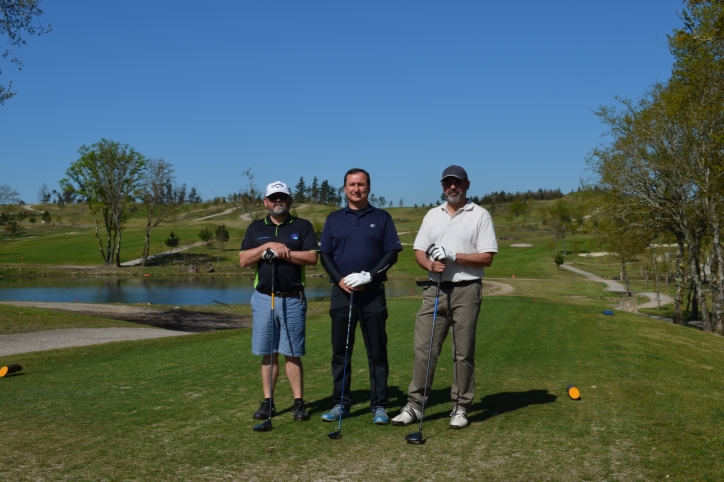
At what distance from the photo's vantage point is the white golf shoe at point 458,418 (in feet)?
20.4

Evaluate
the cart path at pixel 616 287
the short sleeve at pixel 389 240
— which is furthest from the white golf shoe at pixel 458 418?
the cart path at pixel 616 287

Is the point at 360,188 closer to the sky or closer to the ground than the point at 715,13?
closer to the ground

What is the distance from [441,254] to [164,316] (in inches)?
862

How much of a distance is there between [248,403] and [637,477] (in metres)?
4.06

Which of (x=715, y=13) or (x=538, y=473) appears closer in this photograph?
(x=538, y=473)

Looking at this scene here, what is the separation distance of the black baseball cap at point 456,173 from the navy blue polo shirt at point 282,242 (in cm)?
142

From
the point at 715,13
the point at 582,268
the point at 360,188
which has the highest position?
the point at 715,13

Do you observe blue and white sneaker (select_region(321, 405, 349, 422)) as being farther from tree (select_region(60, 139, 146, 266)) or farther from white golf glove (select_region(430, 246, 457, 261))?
tree (select_region(60, 139, 146, 266))

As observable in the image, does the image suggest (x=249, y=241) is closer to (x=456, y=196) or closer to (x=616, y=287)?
(x=456, y=196)

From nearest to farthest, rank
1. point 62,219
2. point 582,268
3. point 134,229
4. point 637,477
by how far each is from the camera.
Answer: point 637,477 → point 582,268 → point 134,229 → point 62,219

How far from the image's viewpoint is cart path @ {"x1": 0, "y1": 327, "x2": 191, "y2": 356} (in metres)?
14.1

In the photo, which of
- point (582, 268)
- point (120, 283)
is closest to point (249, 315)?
point (120, 283)

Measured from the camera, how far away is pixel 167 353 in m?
12.4

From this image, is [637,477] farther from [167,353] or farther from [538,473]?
[167,353]
